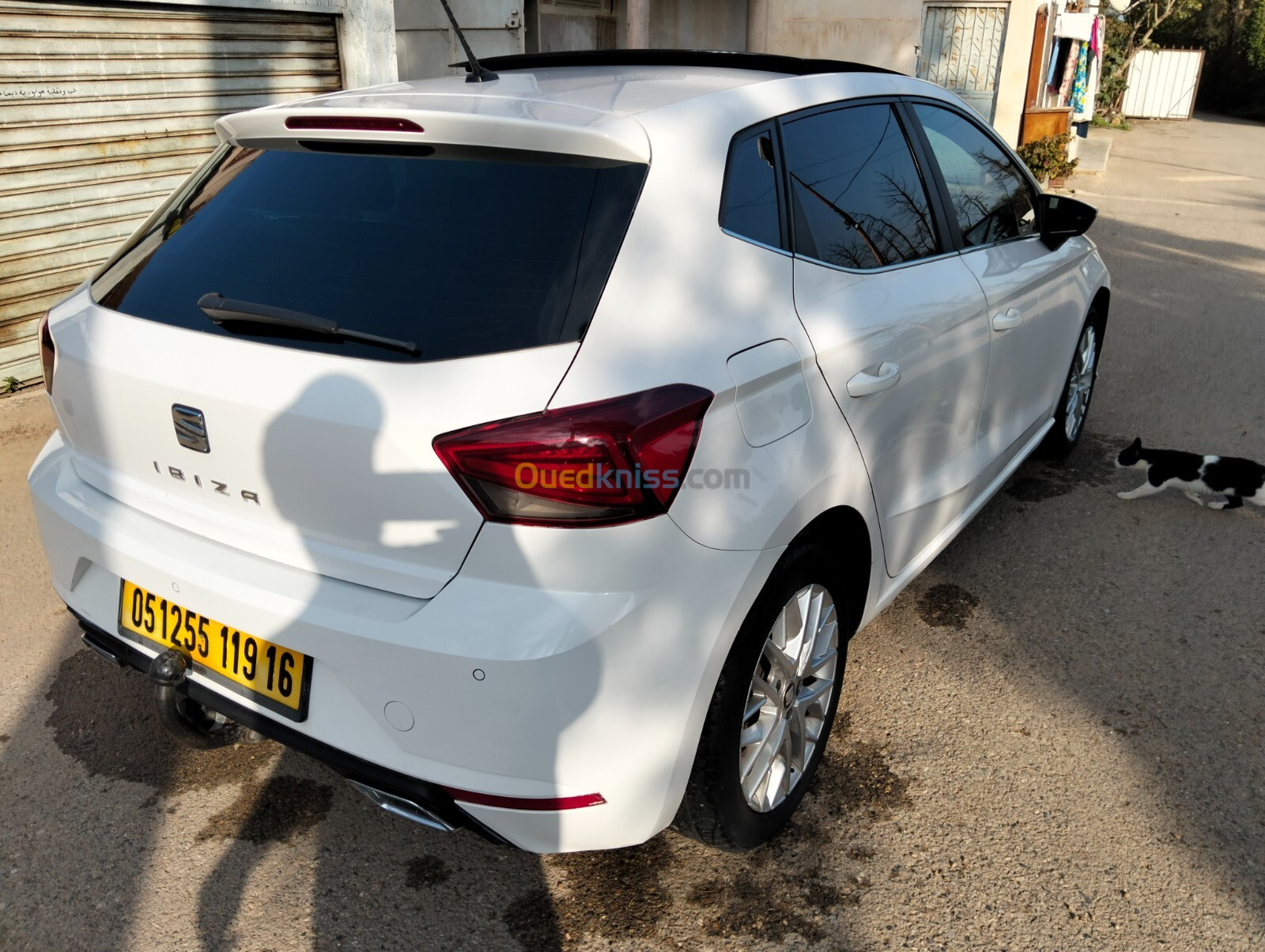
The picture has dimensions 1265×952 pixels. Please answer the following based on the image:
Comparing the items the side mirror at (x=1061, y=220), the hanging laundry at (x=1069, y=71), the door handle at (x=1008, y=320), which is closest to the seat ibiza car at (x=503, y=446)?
the door handle at (x=1008, y=320)

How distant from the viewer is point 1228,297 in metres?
8.77

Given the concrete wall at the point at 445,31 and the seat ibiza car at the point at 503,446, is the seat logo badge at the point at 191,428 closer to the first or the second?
the seat ibiza car at the point at 503,446

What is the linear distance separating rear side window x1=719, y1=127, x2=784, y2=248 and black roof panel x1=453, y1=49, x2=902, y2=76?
54cm

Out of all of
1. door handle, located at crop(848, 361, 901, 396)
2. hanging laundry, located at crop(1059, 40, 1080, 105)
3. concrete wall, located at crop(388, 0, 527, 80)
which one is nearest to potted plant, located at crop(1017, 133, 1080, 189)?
hanging laundry, located at crop(1059, 40, 1080, 105)

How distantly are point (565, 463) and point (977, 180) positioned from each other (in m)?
2.47

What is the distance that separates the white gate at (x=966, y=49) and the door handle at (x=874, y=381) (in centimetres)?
1407

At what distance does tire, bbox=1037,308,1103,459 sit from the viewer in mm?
4770

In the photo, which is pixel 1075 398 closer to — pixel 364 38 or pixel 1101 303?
pixel 1101 303

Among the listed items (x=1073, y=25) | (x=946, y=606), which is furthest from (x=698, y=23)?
(x=946, y=606)

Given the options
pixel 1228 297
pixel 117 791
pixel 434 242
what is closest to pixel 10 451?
pixel 117 791

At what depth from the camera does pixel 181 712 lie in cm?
250

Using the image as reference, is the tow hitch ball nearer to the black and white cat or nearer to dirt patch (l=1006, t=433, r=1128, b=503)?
dirt patch (l=1006, t=433, r=1128, b=503)

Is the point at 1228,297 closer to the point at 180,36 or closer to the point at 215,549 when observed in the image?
the point at 180,36

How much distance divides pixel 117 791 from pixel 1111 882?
8.53 feet
